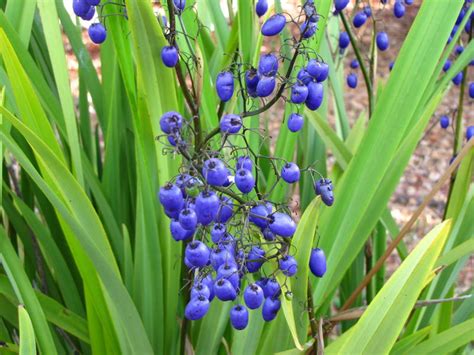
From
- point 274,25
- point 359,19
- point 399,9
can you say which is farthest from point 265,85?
→ point 399,9

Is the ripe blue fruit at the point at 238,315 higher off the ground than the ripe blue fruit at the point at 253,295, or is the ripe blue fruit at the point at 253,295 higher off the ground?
the ripe blue fruit at the point at 253,295

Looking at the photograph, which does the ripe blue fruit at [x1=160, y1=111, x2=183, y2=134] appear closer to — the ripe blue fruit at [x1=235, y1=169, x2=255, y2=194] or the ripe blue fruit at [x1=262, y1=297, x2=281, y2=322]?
the ripe blue fruit at [x1=235, y1=169, x2=255, y2=194]

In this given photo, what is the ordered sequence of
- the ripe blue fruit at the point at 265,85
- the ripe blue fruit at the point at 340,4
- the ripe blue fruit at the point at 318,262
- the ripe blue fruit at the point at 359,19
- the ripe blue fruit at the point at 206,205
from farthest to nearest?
the ripe blue fruit at the point at 359,19
the ripe blue fruit at the point at 340,4
the ripe blue fruit at the point at 318,262
the ripe blue fruit at the point at 265,85
the ripe blue fruit at the point at 206,205

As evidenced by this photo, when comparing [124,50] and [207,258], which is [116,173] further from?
[207,258]

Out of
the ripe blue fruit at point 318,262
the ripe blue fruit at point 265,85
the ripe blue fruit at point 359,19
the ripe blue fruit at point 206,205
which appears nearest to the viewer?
the ripe blue fruit at point 206,205

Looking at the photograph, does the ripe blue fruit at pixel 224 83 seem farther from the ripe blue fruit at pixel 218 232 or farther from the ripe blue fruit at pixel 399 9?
the ripe blue fruit at pixel 399 9

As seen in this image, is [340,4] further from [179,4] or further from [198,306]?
[198,306]

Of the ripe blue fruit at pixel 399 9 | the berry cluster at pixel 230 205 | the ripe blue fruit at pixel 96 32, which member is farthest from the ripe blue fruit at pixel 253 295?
the ripe blue fruit at pixel 399 9

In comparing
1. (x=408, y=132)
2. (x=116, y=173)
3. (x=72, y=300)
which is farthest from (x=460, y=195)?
(x=72, y=300)
